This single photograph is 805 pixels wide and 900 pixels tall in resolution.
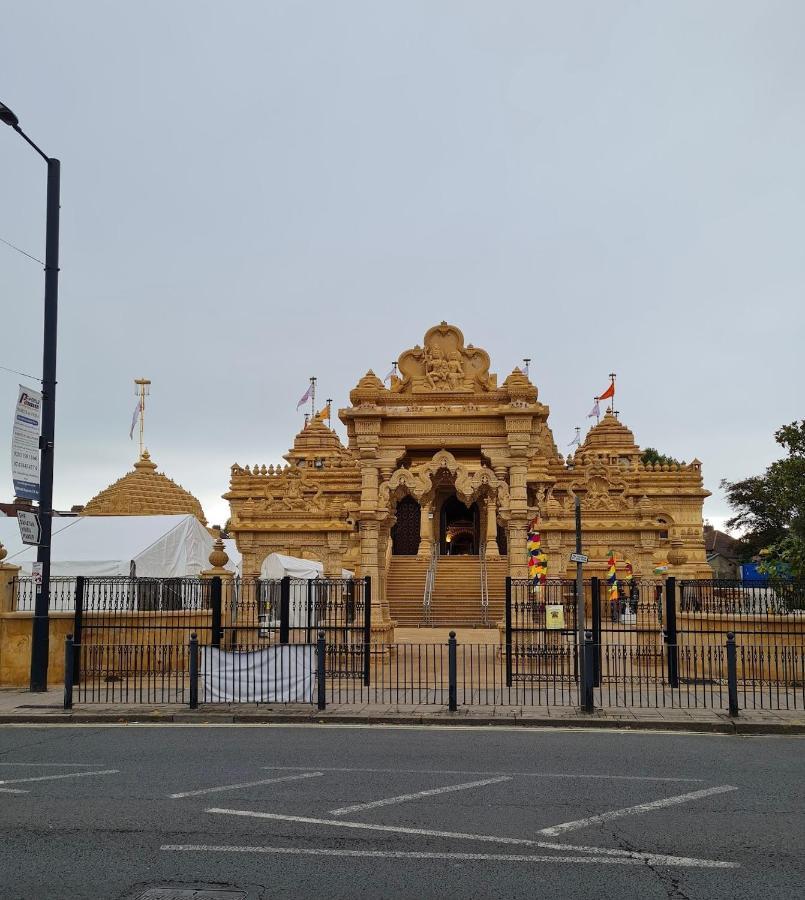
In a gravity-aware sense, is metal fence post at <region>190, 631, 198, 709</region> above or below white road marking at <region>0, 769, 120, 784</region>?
above

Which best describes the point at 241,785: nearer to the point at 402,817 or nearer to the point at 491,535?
the point at 402,817

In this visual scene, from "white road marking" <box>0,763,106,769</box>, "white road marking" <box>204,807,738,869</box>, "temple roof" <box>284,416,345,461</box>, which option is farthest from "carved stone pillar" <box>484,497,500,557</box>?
"white road marking" <box>204,807,738,869</box>

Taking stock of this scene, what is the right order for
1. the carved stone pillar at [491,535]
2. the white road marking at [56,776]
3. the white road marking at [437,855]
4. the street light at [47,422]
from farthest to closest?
the carved stone pillar at [491,535] < the street light at [47,422] < the white road marking at [56,776] < the white road marking at [437,855]

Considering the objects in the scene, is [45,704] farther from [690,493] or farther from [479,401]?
[690,493]

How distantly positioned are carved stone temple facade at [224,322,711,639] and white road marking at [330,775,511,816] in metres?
12.2

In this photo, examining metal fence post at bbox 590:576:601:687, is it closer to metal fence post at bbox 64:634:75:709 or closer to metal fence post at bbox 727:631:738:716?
metal fence post at bbox 727:631:738:716

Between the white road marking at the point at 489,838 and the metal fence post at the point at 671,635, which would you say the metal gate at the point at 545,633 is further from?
the white road marking at the point at 489,838

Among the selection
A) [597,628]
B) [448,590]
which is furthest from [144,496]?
[597,628]

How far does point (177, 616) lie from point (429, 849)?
11.3 m

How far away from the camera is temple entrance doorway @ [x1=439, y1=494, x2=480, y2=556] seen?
160 feet

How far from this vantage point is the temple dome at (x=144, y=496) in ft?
131

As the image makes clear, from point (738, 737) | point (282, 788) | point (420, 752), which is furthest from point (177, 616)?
point (738, 737)

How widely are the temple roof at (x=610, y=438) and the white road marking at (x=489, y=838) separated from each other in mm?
44132

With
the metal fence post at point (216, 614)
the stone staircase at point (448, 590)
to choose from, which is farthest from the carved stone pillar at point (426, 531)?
the metal fence post at point (216, 614)
